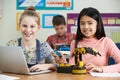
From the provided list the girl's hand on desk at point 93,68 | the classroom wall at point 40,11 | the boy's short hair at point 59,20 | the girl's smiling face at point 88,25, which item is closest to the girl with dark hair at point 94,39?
the girl's smiling face at point 88,25

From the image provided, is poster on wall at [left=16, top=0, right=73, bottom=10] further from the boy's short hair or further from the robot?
the robot

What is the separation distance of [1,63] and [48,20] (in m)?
2.11

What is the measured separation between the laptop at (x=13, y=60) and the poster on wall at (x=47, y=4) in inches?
85.0

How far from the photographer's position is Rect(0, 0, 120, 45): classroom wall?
348 centimetres

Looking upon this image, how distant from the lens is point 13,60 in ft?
4.47

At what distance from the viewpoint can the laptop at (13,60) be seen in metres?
1.31

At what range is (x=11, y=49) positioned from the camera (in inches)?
52.5

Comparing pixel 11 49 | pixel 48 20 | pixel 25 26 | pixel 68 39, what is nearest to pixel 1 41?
pixel 48 20

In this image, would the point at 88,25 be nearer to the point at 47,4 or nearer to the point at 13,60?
the point at 13,60

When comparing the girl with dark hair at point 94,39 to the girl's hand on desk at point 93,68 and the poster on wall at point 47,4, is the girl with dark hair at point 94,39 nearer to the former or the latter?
the girl's hand on desk at point 93,68

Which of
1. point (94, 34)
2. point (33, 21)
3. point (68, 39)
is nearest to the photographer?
point (33, 21)

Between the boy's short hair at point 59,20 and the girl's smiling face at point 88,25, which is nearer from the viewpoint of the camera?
the girl's smiling face at point 88,25

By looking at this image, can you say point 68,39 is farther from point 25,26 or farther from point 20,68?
point 20,68

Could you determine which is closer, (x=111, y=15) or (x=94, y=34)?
(x=94, y=34)
